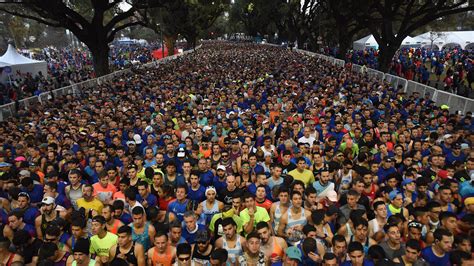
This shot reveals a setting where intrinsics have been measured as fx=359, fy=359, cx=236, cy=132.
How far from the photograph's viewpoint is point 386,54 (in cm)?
2523

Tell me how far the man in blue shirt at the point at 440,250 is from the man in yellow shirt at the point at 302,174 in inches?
101

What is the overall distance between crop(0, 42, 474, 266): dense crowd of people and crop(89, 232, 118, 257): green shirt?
0.01 metres

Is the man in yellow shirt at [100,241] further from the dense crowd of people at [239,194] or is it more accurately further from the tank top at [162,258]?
the tank top at [162,258]

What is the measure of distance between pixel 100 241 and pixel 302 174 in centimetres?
372

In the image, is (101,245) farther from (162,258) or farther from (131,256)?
(162,258)

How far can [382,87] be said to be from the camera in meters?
17.1

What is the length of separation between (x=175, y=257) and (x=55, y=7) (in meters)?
21.8

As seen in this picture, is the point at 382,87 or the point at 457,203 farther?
the point at 382,87

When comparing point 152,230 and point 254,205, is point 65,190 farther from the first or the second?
point 254,205

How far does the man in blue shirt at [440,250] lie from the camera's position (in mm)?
4273

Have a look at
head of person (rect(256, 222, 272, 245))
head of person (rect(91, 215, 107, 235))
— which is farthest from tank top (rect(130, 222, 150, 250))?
head of person (rect(256, 222, 272, 245))

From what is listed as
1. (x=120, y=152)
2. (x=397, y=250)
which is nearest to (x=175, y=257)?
(x=397, y=250)

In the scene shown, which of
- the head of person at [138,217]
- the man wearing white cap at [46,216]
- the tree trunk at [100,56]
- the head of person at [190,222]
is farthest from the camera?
the tree trunk at [100,56]

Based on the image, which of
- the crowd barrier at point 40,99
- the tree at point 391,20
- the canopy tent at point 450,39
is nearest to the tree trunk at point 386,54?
the tree at point 391,20
